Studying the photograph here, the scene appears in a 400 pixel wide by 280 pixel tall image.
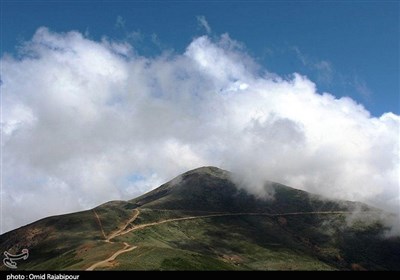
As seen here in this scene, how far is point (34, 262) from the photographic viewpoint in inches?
5940

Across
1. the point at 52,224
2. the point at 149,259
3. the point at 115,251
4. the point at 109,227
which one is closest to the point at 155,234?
the point at 109,227
